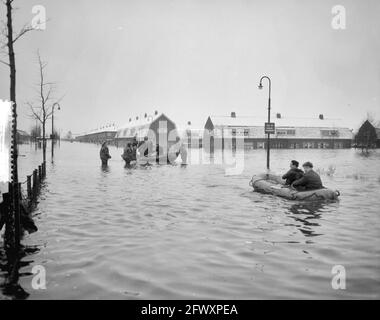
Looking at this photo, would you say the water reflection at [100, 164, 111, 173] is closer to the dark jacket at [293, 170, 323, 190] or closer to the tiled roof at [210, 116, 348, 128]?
the dark jacket at [293, 170, 323, 190]

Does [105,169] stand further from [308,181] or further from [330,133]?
[330,133]

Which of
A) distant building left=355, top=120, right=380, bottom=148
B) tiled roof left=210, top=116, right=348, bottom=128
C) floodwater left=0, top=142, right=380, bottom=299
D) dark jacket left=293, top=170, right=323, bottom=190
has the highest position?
tiled roof left=210, top=116, right=348, bottom=128

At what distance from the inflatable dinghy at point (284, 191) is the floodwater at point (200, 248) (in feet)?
1.25

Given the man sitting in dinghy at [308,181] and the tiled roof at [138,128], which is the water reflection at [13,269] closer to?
the man sitting in dinghy at [308,181]

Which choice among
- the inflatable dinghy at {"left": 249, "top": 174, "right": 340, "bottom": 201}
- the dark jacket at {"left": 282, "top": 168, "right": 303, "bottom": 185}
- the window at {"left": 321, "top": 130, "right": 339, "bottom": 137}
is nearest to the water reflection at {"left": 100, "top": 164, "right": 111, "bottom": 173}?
the inflatable dinghy at {"left": 249, "top": 174, "right": 340, "bottom": 201}

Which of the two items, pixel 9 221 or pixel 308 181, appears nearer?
pixel 9 221

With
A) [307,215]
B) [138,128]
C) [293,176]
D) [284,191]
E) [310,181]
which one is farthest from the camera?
[138,128]

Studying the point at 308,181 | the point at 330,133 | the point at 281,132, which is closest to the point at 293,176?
the point at 308,181

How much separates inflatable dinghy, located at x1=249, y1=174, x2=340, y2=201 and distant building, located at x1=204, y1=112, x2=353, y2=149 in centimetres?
6374

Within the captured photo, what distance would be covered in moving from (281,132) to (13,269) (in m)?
82.8

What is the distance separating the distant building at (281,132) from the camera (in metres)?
83.6

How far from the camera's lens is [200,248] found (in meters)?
8.09

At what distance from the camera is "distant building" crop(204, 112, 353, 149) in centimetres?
8356
